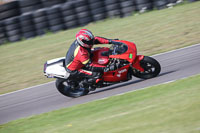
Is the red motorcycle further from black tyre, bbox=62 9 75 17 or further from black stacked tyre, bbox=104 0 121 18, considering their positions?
black stacked tyre, bbox=104 0 121 18

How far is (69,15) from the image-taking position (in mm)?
16109

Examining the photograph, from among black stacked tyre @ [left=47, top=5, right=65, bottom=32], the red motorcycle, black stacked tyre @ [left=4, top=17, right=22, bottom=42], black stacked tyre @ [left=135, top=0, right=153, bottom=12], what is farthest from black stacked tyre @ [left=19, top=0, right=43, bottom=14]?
the red motorcycle

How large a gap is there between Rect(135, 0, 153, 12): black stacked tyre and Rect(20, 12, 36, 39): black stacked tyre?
548 centimetres

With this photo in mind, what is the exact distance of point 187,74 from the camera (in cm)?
778

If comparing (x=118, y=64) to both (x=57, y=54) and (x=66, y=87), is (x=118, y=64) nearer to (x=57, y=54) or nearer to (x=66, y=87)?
(x=66, y=87)

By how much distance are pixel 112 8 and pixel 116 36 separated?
274 cm

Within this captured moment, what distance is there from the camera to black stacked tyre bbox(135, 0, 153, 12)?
15.9 m

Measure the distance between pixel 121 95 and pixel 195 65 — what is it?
7.87ft

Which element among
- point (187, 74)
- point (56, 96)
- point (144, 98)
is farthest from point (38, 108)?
point (187, 74)

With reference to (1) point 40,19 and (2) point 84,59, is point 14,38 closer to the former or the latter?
(1) point 40,19

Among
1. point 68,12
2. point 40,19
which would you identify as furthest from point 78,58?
point 40,19

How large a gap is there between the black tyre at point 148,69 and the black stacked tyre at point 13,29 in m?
9.98

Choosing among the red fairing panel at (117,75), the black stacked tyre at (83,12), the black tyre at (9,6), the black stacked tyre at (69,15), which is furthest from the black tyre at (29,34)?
the red fairing panel at (117,75)

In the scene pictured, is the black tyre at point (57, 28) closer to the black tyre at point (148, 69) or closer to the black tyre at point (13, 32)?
the black tyre at point (13, 32)
